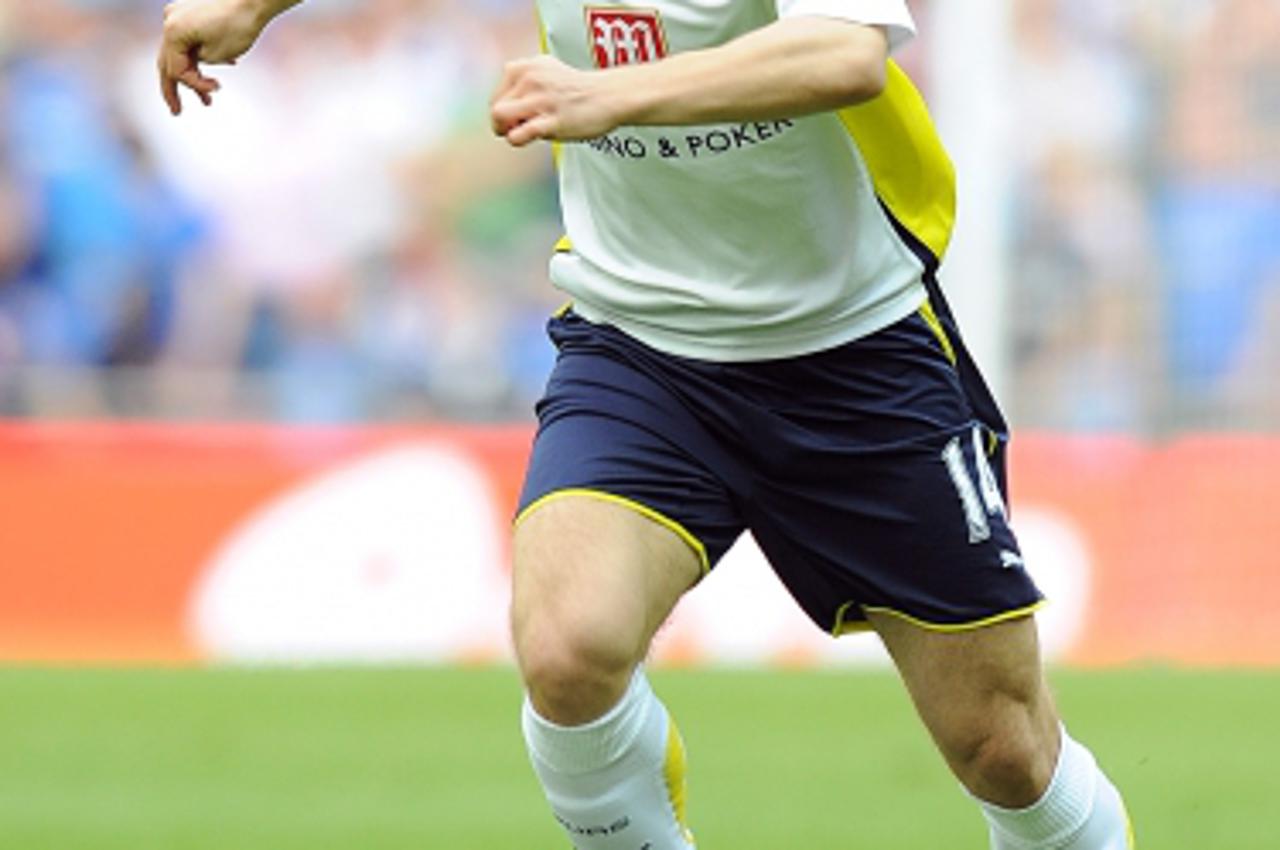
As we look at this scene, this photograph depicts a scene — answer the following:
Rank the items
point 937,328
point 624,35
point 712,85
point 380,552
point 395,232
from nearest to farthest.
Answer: point 712,85
point 624,35
point 937,328
point 380,552
point 395,232

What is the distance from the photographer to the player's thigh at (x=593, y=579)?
5.03 metres

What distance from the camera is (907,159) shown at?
17.9ft

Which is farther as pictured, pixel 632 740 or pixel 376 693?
pixel 376 693

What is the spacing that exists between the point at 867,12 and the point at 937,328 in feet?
3.42

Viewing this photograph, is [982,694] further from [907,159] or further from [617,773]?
[907,159]

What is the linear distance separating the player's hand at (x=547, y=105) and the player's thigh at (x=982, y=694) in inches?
55.5

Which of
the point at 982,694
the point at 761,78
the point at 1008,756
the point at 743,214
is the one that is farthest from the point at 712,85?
the point at 1008,756

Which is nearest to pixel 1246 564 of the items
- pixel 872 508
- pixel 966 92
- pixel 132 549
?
pixel 966 92

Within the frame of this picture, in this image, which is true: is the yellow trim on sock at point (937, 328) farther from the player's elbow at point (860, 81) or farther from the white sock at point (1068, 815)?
the player's elbow at point (860, 81)

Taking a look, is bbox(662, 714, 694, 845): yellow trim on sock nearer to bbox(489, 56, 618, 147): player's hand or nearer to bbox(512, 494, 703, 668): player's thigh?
bbox(512, 494, 703, 668): player's thigh

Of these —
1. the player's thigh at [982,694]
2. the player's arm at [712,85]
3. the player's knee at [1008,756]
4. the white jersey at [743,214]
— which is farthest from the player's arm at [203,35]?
the player's knee at [1008,756]

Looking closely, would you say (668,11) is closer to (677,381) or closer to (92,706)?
(677,381)

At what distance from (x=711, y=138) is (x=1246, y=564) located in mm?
7987

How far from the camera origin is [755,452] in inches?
216
